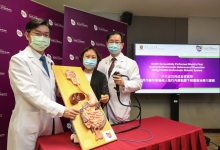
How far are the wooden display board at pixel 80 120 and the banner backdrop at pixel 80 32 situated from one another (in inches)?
57.6

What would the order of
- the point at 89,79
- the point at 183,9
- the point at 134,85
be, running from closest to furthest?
the point at 89,79
the point at 134,85
the point at 183,9

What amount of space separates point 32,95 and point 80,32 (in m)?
2.06

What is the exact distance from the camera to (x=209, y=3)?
3320 millimetres

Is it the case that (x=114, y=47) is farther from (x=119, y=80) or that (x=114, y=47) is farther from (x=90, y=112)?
(x=90, y=112)

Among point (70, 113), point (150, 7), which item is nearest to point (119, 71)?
point (70, 113)

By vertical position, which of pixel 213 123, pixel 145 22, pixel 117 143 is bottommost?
pixel 213 123

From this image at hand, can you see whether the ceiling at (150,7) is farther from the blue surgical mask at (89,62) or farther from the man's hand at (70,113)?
the man's hand at (70,113)

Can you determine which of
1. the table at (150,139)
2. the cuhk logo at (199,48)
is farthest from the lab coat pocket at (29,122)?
the cuhk logo at (199,48)

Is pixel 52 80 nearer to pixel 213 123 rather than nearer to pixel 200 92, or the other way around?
pixel 200 92

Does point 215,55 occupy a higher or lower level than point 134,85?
higher

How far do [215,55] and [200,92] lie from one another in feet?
2.86

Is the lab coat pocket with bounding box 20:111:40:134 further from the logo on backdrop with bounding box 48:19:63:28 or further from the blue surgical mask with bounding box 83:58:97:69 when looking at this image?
the logo on backdrop with bounding box 48:19:63:28

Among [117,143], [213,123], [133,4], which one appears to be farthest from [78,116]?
[213,123]

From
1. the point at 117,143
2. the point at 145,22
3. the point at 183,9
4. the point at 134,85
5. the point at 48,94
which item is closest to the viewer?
the point at 117,143
